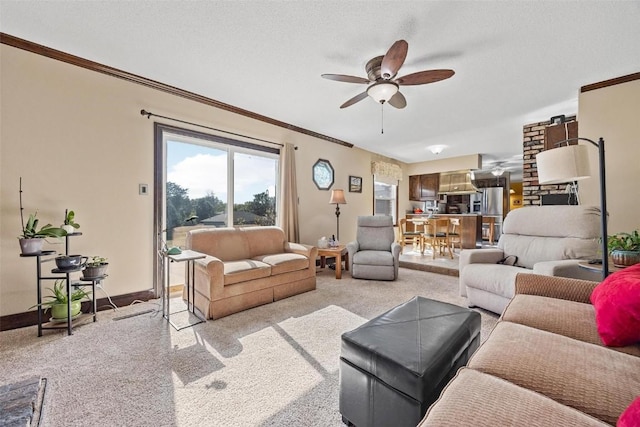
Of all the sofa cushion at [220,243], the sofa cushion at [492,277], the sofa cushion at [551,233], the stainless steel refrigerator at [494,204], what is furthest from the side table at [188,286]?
the stainless steel refrigerator at [494,204]

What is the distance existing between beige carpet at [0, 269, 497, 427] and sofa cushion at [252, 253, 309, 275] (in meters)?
0.45

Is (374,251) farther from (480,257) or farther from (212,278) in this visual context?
(212,278)

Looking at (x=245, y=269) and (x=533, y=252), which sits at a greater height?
(x=533, y=252)

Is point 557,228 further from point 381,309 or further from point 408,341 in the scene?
point 408,341

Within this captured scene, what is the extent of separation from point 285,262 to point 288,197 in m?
1.46

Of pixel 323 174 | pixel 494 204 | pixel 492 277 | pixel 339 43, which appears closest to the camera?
pixel 339 43

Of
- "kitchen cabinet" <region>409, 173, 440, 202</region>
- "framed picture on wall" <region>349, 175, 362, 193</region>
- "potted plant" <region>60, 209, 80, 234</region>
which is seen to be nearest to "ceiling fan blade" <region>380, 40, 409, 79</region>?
"potted plant" <region>60, 209, 80, 234</region>

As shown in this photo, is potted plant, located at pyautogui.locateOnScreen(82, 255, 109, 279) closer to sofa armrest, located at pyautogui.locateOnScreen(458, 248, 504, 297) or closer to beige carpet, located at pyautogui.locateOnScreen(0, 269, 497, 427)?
beige carpet, located at pyautogui.locateOnScreen(0, 269, 497, 427)

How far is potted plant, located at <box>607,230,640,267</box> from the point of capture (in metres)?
1.75

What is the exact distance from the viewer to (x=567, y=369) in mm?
887

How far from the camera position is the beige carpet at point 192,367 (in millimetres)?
1332

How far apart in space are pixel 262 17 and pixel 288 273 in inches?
98.5

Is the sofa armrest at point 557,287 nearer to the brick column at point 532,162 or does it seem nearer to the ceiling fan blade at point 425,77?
the ceiling fan blade at point 425,77

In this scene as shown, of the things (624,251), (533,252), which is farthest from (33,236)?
(533,252)
